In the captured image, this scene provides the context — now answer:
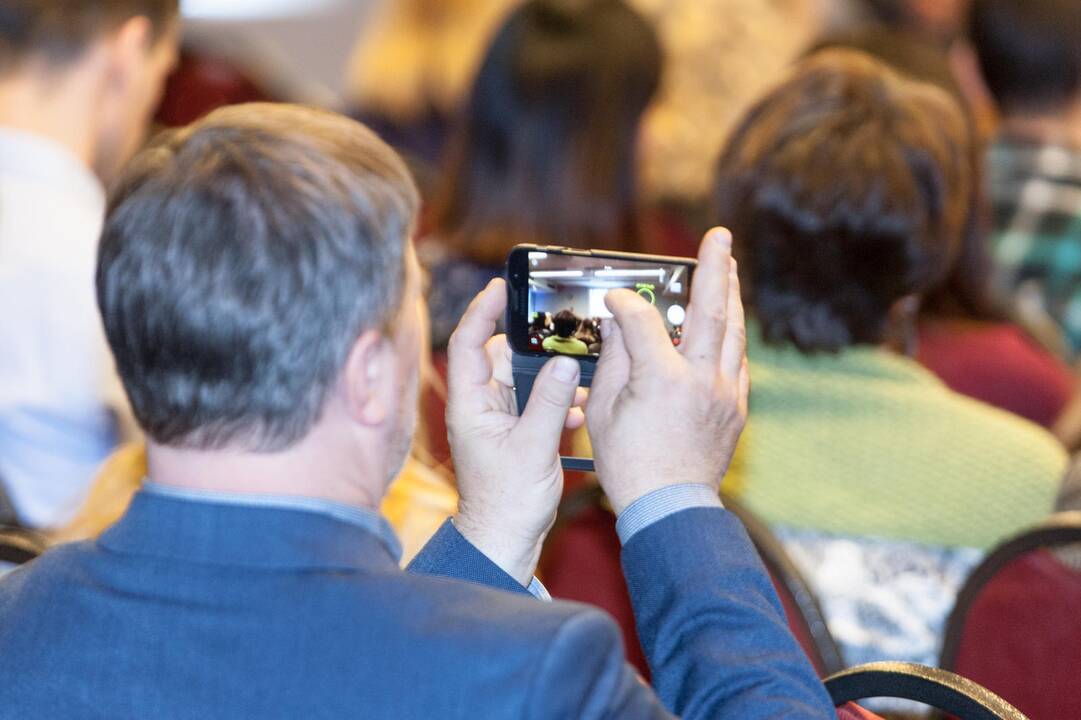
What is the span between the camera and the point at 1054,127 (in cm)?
315

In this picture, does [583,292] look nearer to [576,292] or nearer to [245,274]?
[576,292]

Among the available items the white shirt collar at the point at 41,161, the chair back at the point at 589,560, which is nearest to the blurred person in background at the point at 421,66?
the white shirt collar at the point at 41,161

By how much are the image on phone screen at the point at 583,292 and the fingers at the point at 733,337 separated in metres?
0.05

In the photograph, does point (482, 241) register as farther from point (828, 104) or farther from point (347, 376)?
point (347, 376)

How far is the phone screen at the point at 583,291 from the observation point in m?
1.13

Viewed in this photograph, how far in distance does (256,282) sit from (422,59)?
3.43m

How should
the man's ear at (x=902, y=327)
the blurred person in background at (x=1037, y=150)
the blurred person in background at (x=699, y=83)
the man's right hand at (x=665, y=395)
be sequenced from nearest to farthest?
the man's right hand at (x=665, y=395), the man's ear at (x=902, y=327), the blurred person in background at (x=1037, y=150), the blurred person in background at (x=699, y=83)

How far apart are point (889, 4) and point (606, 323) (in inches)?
183

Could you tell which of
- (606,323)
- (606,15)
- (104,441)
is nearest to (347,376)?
(606,323)

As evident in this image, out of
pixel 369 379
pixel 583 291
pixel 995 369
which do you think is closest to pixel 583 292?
pixel 583 291

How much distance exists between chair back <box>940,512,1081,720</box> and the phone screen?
1.86ft

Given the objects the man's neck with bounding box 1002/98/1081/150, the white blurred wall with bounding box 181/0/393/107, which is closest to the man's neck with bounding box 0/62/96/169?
the man's neck with bounding box 1002/98/1081/150

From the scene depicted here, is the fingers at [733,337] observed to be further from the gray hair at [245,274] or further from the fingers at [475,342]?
the gray hair at [245,274]

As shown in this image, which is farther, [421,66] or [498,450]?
[421,66]
